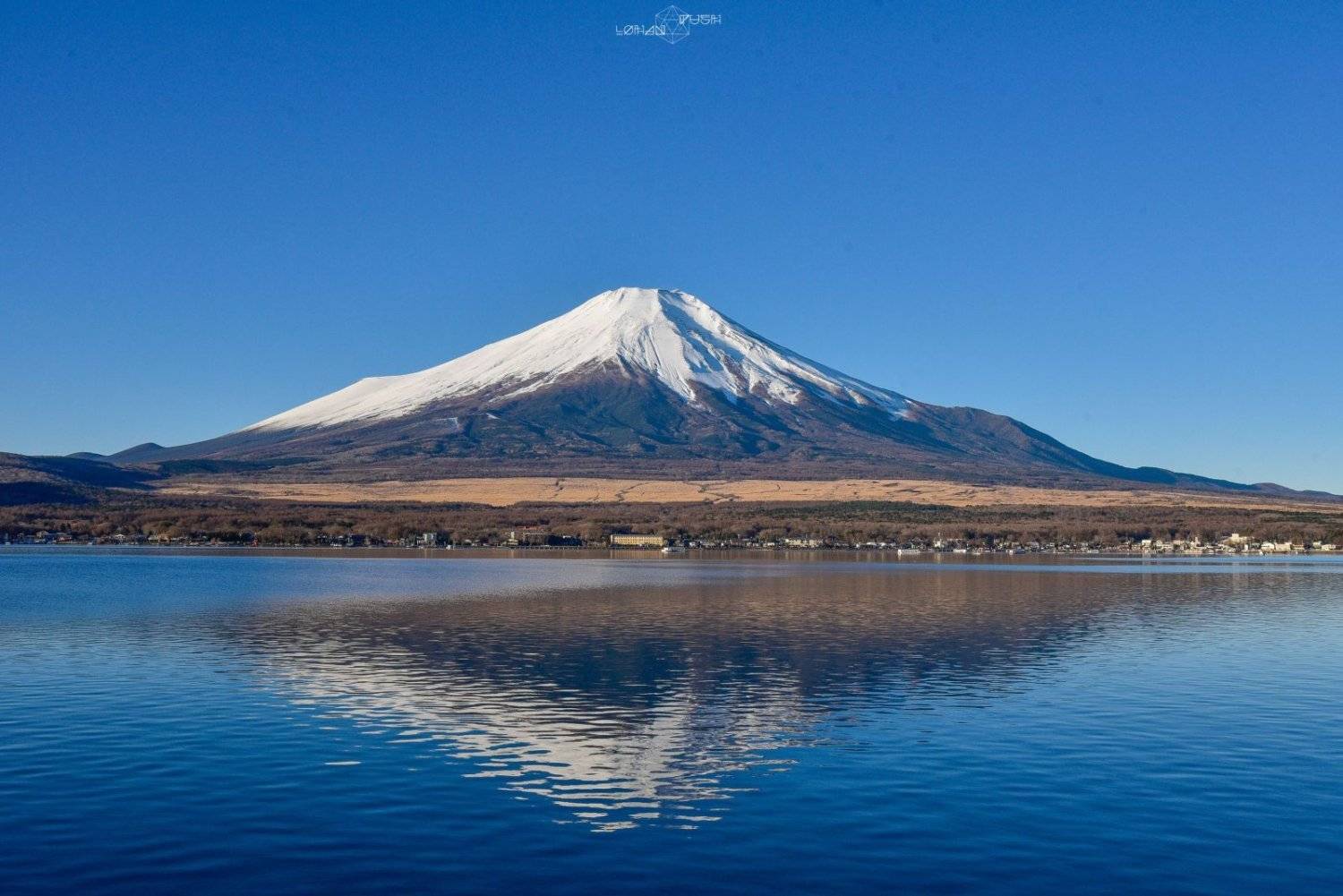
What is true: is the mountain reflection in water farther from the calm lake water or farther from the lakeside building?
the lakeside building

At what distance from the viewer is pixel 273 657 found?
35.7 metres

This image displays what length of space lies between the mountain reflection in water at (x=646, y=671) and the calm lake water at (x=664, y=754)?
0.14 m

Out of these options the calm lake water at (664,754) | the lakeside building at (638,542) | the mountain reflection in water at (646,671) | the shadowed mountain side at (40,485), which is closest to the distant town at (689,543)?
the lakeside building at (638,542)

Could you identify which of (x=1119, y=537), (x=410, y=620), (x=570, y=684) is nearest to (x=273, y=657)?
(x=570, y=684)

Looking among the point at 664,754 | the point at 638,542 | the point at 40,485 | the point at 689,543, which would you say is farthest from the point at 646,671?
the point at 40,485

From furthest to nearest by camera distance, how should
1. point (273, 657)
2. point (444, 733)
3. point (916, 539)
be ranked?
point (916, 539), point (273, 657), point (444, 733)

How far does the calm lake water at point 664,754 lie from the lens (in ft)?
53.3

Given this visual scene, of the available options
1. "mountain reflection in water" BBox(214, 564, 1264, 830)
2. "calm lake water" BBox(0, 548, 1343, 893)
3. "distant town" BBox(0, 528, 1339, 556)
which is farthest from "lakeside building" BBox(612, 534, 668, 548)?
"calm lake water" BBox(0, 548, 1343, 893)

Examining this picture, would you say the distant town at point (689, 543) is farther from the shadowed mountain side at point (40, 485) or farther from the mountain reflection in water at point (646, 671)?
the mountain reflection in water at point (646, 671)

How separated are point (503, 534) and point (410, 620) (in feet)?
339

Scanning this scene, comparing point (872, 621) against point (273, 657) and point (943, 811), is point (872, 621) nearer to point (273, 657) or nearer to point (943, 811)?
point (273, 657)

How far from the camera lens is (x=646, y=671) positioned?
111ft

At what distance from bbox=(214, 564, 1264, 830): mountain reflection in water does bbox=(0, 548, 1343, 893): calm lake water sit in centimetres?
14

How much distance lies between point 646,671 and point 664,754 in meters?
10.9
